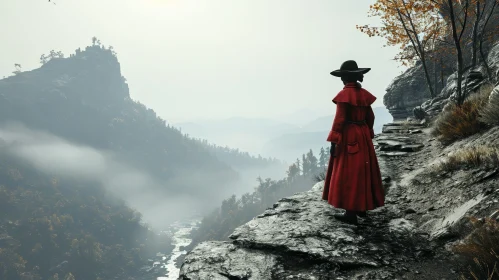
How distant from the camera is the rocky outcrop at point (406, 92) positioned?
25.2m

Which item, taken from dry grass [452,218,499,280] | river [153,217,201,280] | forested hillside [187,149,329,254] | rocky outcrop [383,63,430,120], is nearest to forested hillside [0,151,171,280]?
river [153,217,201,280]

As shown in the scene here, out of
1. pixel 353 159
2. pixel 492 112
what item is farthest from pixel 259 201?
pixel 353 159

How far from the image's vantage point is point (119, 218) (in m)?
159

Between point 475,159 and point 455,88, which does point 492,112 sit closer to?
point 475,159

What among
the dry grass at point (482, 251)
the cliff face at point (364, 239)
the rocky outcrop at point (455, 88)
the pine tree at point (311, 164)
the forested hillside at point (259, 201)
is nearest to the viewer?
the dry grass at point (482, 251)

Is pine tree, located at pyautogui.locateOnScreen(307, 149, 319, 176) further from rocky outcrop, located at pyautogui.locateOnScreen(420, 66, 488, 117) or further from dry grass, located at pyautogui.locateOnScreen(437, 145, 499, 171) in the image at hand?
dry grass, located at pyautogui.locateOnScreen(437, 145, 499, 171)

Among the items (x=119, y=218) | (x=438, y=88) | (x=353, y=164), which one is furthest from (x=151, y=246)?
(x=353, y=164)

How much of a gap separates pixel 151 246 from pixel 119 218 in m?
23.2

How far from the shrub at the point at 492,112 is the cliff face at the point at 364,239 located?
1.53 feet

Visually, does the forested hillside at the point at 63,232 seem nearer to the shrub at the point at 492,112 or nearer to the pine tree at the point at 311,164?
the pine tree at the point at 311,164

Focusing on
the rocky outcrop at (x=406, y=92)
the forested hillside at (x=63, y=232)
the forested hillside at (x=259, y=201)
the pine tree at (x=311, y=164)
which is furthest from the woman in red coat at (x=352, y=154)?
the pine tree at (x=311, y=164)

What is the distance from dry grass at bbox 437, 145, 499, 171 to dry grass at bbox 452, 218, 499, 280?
6.95 feet

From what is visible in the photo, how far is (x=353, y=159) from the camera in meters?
4.77

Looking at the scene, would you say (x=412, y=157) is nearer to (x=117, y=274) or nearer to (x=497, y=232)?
(x=497, y=232)
